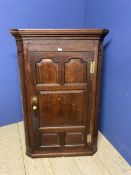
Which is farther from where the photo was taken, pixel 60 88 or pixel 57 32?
pixel 60 88

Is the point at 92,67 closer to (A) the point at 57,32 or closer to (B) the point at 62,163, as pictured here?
(A) the point at 57,32

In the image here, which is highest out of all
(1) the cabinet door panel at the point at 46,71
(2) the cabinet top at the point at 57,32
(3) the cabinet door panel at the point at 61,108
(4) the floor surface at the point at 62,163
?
(2) the cabinet top at the point at 57,32

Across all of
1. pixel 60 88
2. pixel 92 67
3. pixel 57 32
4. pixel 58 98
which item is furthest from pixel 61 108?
pixel 57 32

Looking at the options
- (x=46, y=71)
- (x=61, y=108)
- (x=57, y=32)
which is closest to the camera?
(x=57, y=32)

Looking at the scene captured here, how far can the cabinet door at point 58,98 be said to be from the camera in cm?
173

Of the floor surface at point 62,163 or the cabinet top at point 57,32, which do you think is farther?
the floor surface at point 62,163

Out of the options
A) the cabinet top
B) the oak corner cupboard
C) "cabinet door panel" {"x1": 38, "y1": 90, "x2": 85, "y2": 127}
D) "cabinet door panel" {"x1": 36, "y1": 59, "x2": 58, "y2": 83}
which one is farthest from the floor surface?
the cabinet top

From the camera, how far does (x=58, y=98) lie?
1.85m

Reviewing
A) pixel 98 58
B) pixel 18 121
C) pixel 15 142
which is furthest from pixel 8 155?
pixel 98 58

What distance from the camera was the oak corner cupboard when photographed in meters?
1.66

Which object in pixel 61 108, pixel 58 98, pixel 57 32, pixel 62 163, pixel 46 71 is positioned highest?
pixel 57 32

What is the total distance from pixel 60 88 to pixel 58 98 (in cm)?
11

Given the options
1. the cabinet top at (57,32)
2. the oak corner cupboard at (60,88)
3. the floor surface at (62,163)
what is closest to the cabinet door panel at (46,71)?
the oak corner cupboard at (60,88)

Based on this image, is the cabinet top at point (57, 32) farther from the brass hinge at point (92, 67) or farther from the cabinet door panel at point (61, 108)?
the cabinet door panel at point (61, 108)
